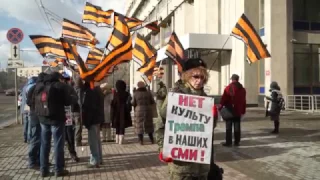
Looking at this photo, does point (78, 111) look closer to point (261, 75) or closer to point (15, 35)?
point (15, 35)

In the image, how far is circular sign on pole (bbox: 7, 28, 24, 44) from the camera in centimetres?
1369

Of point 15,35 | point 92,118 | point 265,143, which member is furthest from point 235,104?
point 15,35

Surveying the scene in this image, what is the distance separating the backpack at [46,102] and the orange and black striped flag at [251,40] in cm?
530

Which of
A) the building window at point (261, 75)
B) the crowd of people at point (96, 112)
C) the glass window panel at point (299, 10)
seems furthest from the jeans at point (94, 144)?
the glass window panel at point (299, 10)

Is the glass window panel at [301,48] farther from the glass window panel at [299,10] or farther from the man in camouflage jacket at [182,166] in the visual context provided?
the man in camouflage jacket at [182,166]

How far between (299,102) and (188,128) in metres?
20.2

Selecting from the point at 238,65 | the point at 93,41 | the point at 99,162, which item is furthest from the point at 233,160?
the point at 238,65

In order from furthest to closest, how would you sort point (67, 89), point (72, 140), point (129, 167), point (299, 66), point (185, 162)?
point (299, 66) < point (72, 140) < point (129, 167) < point (67, 89) < point (185, 162)

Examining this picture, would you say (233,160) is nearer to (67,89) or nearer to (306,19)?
(67,89)

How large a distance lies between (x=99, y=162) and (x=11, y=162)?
6.73 ft

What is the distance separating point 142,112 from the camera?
1062 cm

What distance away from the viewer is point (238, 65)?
25625 millimetres

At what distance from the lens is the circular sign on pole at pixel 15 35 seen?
13688 mm

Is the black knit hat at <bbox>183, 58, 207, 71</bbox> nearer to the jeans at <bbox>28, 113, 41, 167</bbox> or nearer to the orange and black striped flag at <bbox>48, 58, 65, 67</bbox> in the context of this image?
the jeans at <bbox>28, 113, 41, 167</bbox>
